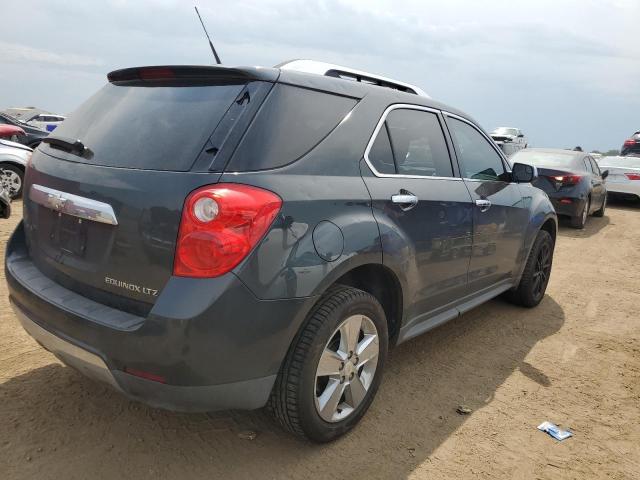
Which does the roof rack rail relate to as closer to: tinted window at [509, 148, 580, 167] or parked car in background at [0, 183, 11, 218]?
parked car in background at [0, 183, 11, 218]

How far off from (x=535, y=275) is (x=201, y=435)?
3.43 m

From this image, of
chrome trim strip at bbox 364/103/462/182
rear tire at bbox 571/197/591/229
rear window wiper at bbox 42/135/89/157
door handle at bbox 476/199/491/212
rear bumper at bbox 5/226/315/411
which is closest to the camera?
rear bumper at bbox 5/226/315/411

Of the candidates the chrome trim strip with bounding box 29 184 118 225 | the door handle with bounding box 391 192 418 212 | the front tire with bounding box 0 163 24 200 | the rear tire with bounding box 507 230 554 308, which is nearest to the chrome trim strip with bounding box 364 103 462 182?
the door handle with bounding box 391 192 418 212

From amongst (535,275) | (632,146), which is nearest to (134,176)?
(535,275)

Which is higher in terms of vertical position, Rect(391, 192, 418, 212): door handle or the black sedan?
Rect(391, 192, 418, 212): door handle

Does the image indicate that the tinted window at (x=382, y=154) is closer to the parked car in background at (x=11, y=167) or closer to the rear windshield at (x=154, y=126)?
the rear windshield at (x=154, y=126)

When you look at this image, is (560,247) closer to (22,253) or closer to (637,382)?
(637,382)

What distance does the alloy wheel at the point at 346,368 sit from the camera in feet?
8.09

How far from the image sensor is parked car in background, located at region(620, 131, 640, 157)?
19.7 metres

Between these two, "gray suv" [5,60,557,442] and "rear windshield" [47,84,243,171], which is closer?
"gray suv" [5,60,557,442]

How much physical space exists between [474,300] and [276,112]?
2.20 metres

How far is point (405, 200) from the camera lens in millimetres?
2797

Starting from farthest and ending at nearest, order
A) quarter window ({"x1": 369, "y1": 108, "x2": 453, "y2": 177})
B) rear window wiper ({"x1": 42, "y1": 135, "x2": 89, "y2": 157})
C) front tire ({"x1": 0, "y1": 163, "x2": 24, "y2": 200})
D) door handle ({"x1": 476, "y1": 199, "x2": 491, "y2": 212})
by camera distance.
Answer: front tire ({"x1": 0, "y1": 163, "x2": 24, "y2": 200}) < door handle ({"x1": 476, "y1": 199, "x2": 491, "y2": 212}) < quarter window ({"x1": 369, "y1": 108, "x2": 453, "y2": 177}) < rear window wiper ({"x1": 42, "y1": 135, "x2": 89, "y2": 157})

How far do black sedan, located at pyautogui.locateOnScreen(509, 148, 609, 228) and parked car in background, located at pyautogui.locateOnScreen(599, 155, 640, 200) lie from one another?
9.96 feet
